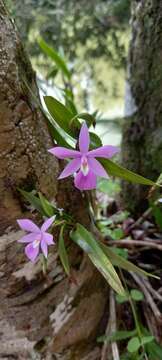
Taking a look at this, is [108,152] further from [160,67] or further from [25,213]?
[160,67]

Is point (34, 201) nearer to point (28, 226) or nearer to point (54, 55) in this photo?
point (28, 226)

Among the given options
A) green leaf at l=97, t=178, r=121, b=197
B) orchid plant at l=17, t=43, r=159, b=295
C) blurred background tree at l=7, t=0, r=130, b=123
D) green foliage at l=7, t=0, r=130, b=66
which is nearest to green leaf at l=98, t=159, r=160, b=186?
orchid plant at l=17, t=43, r=159, b=295

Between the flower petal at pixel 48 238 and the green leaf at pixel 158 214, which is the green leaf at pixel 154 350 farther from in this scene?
the flower petal at pixel 48 238

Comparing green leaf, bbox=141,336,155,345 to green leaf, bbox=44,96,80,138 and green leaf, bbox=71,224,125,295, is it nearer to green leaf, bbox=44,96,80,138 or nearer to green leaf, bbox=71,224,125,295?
green leaf, bbox=71,224,125,295

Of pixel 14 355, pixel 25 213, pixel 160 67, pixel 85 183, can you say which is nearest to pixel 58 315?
pixel 14 355

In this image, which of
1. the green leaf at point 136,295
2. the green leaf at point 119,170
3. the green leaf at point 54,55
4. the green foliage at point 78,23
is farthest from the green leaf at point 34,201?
the green foliage at point 78,23
